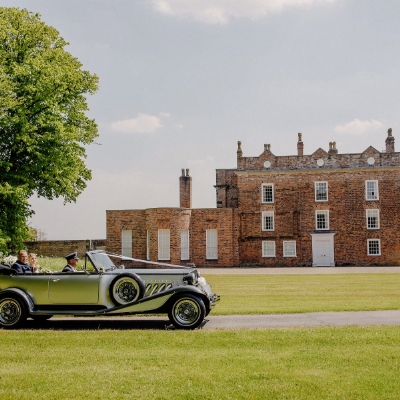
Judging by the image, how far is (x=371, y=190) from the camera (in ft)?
142

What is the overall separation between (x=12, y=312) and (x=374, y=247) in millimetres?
37128

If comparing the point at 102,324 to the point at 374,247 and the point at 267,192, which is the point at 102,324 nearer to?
the point at 267,192

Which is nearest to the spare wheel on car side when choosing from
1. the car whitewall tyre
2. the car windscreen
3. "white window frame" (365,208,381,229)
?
the car windscreen

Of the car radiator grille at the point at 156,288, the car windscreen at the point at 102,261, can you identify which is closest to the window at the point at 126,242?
the car windscreen at the point at 102,261

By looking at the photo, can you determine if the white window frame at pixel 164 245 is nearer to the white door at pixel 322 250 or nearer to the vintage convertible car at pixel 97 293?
the white door at pixel 322 250

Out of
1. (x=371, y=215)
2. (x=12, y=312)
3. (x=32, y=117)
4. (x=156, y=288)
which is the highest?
(x=32, y=117)

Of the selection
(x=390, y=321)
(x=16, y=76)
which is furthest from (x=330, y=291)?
(x=16, y=76)

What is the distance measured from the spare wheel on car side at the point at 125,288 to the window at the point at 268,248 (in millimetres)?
33729

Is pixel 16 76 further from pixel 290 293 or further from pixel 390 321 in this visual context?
pixel 390 321

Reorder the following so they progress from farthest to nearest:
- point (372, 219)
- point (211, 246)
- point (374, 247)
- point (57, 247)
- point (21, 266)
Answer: point (57, 247) < point (372, 219) < point (374, 247) < point (211, 246) < point (21, 266)

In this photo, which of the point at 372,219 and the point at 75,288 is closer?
the point at 75,288

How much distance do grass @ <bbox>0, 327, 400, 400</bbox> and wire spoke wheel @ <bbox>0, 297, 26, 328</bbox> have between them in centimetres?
Result: 88

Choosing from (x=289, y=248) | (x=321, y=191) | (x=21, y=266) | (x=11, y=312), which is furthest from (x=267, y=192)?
(x=11, y=312)

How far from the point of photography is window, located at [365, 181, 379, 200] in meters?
43.2
